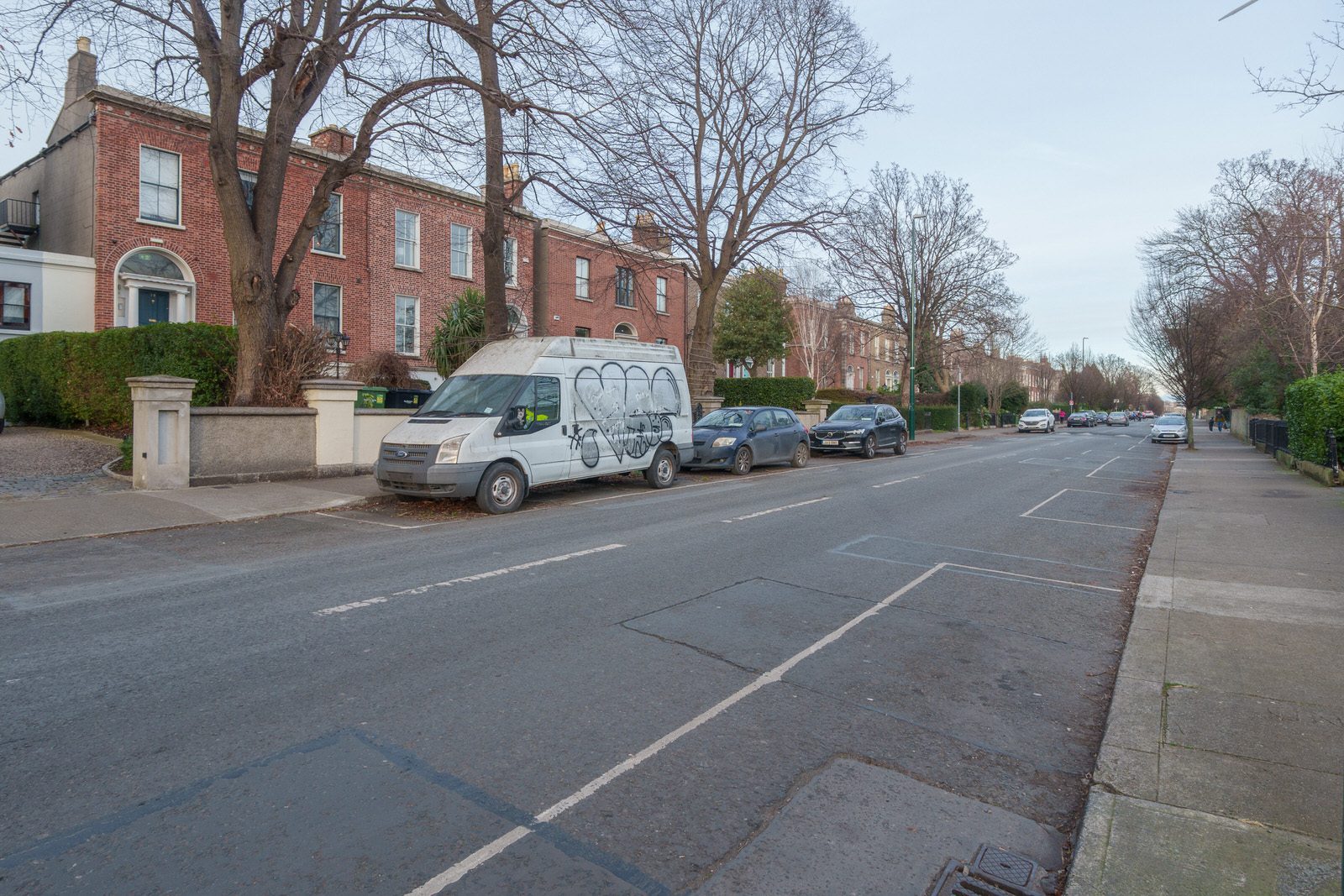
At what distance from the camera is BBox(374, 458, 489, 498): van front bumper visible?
10617 mm

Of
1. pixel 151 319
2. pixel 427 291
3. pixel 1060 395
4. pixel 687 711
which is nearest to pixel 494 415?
pixel 687 711

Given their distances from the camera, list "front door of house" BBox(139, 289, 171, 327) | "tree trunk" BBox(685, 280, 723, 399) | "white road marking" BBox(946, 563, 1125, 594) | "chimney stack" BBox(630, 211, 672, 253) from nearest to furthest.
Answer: "white road marking" BBox(946, 563, 1125, 594), "chimney stack" BBox(630, 211, 672, 253), "front door of house" BBox(139, 289, 171, 327), "tree trunk" BBox(685, 280, 723, 399)

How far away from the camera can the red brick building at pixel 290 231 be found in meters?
21.8

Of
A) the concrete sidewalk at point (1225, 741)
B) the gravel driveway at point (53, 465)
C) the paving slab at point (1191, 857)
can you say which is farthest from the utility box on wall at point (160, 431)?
the paving slab at point (1191, 857)

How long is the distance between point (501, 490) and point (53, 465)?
8539 millimetres

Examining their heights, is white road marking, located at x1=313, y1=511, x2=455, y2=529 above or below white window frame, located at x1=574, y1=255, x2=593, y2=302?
below

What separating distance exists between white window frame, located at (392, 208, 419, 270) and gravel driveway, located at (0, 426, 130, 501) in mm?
13844

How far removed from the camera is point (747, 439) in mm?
18188

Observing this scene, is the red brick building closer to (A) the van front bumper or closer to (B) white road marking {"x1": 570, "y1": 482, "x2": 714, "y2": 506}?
(B) white road marking {"x1": 570, "y1": 482, "x2": 714, "y2": 506}

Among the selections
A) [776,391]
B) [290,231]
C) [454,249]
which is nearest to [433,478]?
[290,231]

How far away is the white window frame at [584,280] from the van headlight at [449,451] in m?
25.5

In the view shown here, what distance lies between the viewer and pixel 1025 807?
3348 millimetres

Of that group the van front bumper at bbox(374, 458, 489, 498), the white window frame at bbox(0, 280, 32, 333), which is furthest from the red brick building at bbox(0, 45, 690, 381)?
the van front bumper at bbox(374, 458, 489, 498)

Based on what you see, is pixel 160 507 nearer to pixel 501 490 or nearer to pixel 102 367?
pixel 501 490
